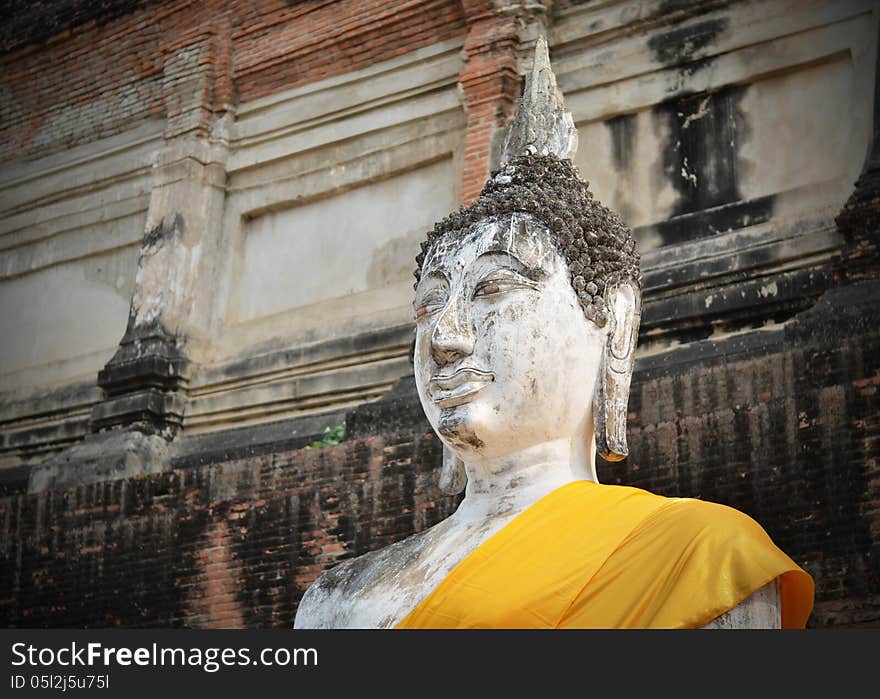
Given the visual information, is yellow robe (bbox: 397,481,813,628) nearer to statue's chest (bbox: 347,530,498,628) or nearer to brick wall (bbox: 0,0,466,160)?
statue's chest (bbox: 347,530,498,628)

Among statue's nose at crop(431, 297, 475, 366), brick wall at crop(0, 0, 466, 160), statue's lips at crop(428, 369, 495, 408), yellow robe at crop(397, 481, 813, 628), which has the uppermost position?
brick wall at crop(0, 0, 466, 160)

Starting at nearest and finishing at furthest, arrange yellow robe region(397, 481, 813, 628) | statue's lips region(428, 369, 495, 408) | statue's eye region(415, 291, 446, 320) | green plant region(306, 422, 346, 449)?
1. yellow robe region(397, 481, 813, 628)
2. statue's lips region(428, 369, 495, 408)
3. statue's eye region(415, 291, 446, 320)
4. green plant region(306, 422, 346, 449)

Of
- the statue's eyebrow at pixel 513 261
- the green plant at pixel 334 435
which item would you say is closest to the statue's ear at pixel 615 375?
the statue's eyebrow at pixel 513 261

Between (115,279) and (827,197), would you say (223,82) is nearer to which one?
(115,279)

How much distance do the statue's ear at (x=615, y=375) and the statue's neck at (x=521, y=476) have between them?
0.13 meters

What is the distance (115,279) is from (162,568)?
534 centimetres

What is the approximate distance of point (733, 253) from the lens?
10.7m

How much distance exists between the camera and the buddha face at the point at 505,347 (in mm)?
4816

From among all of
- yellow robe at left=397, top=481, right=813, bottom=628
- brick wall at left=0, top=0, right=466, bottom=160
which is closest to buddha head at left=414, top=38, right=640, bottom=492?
yellow robe at left=397, top=481, right=813, bottom=628

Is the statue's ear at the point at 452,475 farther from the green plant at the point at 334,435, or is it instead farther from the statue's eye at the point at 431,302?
the green plant at the point at 334,435

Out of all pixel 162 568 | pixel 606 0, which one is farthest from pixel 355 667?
pixel 606 0

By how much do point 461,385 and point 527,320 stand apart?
0.28 metres

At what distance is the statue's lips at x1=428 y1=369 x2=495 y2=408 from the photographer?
481 centimetres

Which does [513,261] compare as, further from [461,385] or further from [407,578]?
[407,578]
